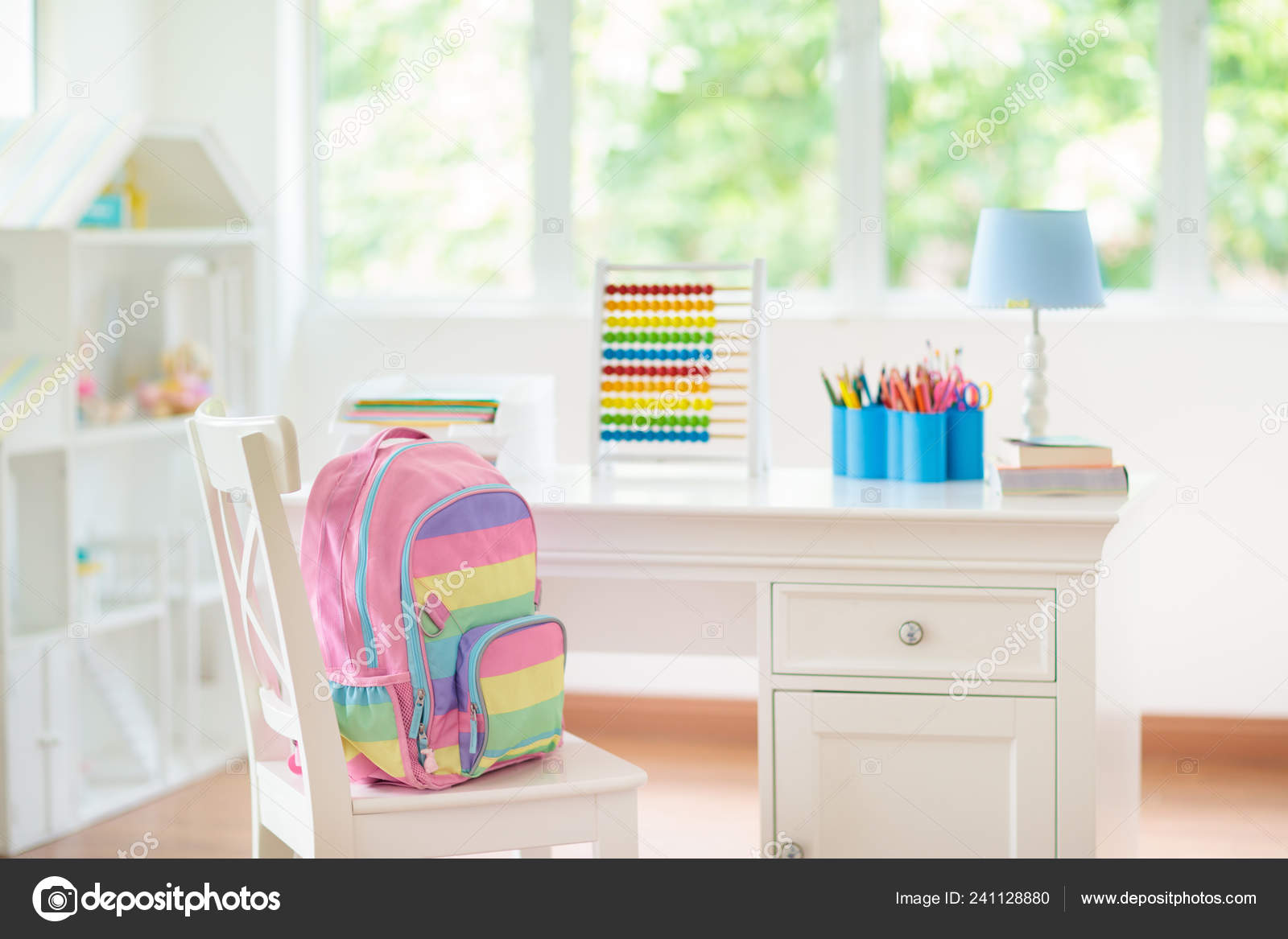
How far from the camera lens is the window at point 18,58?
9.96 ft

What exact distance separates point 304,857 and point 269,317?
6.70ft

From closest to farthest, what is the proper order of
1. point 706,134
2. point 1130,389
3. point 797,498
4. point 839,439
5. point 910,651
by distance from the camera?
point 910,651, point 797,498, point 839,439, point 1130,389, point 706,134

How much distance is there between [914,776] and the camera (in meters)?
1.90

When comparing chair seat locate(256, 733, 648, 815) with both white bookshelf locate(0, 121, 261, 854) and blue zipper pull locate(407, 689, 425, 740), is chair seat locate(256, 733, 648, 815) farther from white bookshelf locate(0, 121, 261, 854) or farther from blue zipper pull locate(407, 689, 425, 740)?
white bookshelf locate(0, 121, 261, 854)

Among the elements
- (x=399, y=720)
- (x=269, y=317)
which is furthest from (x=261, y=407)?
(x=399, y=720)

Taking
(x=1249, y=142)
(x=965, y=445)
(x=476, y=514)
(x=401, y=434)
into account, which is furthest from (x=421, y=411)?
(x=1249, y=142)

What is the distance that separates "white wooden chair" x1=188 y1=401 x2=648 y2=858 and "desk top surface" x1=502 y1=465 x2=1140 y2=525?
38 centimetres

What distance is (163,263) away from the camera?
3295 millimetres

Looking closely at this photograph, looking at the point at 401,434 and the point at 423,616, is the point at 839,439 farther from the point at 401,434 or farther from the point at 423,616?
the point at 423,616

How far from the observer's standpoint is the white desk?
1850 millimetres
